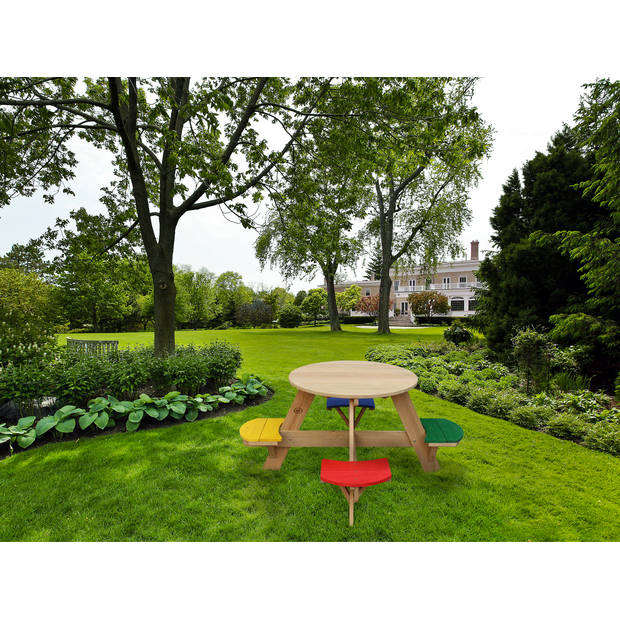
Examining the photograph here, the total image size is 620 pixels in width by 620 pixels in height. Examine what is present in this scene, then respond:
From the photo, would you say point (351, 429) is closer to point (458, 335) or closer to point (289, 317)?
point (458, 335)

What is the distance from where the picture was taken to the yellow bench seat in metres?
2.81

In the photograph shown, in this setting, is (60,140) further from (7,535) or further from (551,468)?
(551,468)

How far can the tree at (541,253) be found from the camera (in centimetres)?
706

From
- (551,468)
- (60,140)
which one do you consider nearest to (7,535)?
(551,468)

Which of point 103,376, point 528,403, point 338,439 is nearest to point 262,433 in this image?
point 338,439

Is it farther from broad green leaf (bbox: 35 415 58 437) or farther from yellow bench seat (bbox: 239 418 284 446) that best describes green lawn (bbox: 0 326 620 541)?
yellow bench seat (bbox: 239 418 284 446)

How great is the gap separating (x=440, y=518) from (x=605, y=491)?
73.4 inches

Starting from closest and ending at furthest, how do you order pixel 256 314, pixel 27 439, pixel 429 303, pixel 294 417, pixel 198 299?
pixel 294 417 < pixel 27 439 < pixel 256 314 < pixel 198 299 < pixel 429 303

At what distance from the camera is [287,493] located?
264cm

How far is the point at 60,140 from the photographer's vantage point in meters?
6.29

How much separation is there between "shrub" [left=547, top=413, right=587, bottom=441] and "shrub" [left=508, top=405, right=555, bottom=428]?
0.18 m

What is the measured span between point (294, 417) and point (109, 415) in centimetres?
304

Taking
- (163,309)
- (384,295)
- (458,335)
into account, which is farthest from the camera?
(384,295)

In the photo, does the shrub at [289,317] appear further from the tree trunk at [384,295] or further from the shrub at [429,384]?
the shrub at [429,384]
